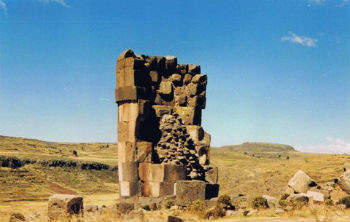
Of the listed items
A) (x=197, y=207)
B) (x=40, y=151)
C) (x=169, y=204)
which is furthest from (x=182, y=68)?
(x=40, y=151)

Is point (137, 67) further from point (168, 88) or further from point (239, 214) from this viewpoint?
point (239, 214)

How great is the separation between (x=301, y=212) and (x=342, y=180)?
466cm

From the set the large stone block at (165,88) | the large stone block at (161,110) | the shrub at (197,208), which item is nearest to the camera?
the shrub at (197,208)

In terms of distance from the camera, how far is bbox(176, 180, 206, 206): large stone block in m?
12.0

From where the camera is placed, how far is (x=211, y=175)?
14.0 metres

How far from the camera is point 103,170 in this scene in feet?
150

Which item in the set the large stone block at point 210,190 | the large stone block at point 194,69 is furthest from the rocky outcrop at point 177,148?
the large stone block at point 194,69

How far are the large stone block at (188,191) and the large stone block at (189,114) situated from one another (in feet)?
8.84

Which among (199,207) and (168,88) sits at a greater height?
(168,88)

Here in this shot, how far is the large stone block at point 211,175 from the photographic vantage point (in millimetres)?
13891

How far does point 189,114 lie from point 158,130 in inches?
50.7

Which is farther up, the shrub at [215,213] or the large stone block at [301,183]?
the large stone block at [301,183]

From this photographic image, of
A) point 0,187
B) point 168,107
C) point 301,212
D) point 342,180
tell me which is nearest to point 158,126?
point 168,107

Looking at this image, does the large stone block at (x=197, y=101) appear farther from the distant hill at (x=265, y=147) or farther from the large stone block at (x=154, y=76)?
the distant hill at (x=265, y=147)
